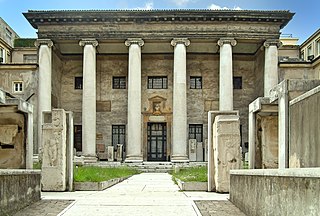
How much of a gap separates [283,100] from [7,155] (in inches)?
318

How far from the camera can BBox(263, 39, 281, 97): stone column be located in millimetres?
38656

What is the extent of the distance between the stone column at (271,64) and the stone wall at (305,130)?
30.1 meters

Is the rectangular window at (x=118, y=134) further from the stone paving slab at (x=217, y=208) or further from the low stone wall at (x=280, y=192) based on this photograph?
the low stone wall at (x=280, y=192)

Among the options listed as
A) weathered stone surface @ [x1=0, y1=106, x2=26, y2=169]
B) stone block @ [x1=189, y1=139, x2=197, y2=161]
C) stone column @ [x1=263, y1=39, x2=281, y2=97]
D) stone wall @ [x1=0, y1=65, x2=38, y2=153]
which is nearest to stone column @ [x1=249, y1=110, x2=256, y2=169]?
weathered stone surface @ [x1=0, y1=106, x2=26, y2=169]

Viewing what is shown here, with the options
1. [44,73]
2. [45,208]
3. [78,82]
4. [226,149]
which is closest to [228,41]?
Answer: [78,82]

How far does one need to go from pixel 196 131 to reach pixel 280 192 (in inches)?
1476

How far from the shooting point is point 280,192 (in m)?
6.02

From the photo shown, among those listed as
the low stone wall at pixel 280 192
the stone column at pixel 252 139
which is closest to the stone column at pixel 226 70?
the stone column at pixel 252 139

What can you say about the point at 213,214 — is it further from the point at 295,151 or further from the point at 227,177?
the point at 227,177

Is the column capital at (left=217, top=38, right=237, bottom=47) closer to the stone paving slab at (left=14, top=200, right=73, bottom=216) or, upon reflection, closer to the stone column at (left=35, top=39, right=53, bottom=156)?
the stone column at (left=35, top=39, right=53, bottom=156)

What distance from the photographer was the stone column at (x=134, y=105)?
126 ft

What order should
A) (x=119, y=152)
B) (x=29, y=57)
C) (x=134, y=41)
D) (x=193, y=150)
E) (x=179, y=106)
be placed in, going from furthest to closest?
(x=29, y=57) < (x=119, y=152) < (x=193, y=150) < (x=134, y=41) < (x=179, y=106)

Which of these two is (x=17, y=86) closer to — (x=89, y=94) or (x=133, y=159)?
(x=89, y=94)

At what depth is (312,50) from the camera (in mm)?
48719
